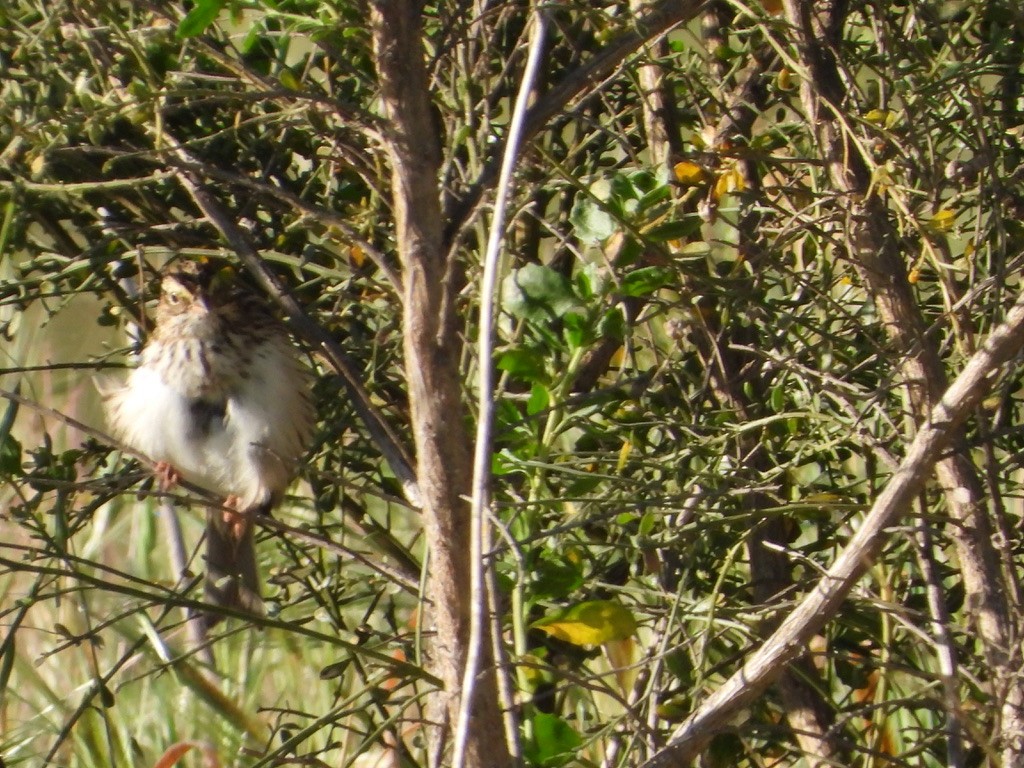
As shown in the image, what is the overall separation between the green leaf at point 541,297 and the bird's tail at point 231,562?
1.13 metres

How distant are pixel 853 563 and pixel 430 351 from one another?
1.84 ft

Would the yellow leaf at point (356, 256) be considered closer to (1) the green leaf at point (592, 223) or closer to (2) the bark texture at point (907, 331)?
(1) the green leaf at point (592, 223)

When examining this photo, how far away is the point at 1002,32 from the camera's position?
221 cm

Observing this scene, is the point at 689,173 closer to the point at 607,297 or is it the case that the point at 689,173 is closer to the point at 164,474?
the point at 607,297

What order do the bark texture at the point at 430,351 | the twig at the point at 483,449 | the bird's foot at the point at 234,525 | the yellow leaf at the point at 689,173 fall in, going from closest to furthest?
1. the twig at the point at 483,449
2. the bark texture at the point at 430,351
3. the yellow leaf at the point at 689,173
4. the bird's foot at the point at 234,525

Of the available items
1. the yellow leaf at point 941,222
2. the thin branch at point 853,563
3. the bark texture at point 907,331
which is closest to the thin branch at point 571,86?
the bark texture at point 907,331

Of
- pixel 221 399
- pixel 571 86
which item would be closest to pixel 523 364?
pixel 571 86

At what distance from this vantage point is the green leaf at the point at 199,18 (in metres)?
1.68

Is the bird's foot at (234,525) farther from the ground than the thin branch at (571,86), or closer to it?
closer to it

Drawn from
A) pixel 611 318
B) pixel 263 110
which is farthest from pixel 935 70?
pixel 263 110

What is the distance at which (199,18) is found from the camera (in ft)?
5.55

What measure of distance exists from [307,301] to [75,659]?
2129 millimetres

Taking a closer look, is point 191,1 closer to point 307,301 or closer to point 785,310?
point 307,301

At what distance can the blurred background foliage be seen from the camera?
1858 millimetres
